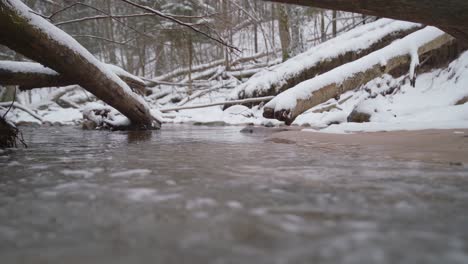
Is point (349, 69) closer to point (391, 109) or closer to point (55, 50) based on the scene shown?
point (391, 109)

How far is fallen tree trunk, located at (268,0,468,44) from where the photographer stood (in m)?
1.71

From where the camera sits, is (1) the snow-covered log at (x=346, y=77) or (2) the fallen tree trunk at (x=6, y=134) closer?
(2) the fallen tree trunk at (x=6, y=134)

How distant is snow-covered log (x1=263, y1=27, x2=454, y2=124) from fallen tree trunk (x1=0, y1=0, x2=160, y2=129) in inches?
73.6

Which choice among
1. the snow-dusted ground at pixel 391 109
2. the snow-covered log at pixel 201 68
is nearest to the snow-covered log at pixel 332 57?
the snow-dusted ground at pixel 391 109

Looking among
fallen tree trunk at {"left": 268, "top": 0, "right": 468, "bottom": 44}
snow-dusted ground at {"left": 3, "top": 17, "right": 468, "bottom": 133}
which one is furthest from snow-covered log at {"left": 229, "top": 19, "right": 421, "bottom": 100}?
fallen tree trunk at {"left": 268, "top": 0, "right": 468, "bottom": 44}

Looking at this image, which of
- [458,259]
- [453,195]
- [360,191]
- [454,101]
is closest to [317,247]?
[458,259]

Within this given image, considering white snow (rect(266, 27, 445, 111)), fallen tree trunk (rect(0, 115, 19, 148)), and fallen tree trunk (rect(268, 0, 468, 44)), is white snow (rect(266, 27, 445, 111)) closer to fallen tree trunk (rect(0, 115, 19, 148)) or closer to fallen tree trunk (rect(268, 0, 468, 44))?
fallen tree trunk (rect(268, 0, 468, 44))

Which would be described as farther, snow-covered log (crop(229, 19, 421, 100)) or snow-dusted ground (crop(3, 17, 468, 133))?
snow-covered log (crop(229, 19, 421, 100))

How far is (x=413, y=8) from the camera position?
1730mm

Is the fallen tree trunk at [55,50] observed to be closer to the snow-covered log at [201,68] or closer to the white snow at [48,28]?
the white snow at [48,28]

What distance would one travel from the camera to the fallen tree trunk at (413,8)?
171 centimetres

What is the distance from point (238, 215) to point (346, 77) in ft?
13.4

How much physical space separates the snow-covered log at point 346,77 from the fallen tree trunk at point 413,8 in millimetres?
1809

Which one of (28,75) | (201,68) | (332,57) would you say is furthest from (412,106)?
(201,68)
